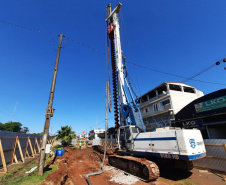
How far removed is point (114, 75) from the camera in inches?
Answer: 607

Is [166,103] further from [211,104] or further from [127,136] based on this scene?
[127,136]

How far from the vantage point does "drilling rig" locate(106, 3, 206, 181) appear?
705 centimetres

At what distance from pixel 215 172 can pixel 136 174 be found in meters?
5.08

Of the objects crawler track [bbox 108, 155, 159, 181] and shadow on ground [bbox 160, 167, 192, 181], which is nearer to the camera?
crawler track [bbox 108, 155, 159, 181]

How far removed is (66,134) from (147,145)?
85.3ft

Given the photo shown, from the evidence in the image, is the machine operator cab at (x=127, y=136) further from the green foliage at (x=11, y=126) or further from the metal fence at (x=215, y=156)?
the green foliage at (x=11, y=126)

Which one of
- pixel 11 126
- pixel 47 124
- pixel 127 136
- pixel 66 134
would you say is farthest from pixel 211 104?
pixel 11 126

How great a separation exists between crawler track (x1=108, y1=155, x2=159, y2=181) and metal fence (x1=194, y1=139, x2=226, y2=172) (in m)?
4.37

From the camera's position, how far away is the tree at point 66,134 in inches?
1165

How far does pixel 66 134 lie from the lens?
30328 mm

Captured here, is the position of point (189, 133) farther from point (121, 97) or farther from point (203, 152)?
point (121, 97)

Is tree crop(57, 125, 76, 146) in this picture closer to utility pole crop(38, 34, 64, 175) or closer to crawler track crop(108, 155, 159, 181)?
crawler track crop(108, 155, 159, 181)

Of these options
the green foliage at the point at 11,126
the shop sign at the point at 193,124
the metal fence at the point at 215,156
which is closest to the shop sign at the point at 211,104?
the shop sign at the point at 193,124

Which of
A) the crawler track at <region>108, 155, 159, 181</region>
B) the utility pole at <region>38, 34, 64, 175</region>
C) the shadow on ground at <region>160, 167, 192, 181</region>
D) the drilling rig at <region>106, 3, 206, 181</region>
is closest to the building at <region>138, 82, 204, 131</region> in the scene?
the drilling rig at <region>106, 3, 206, 181</region>
